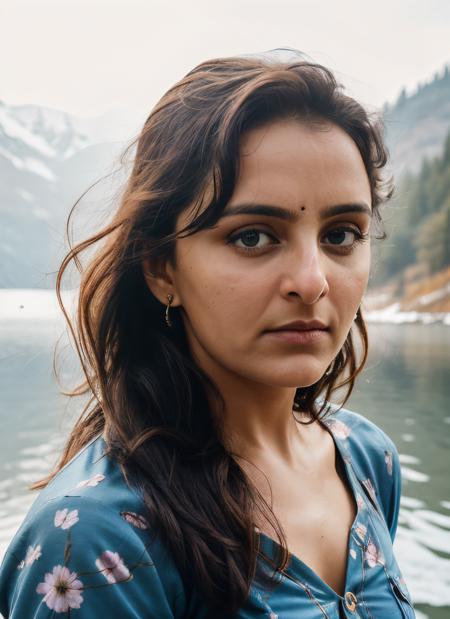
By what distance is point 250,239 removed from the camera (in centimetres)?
95

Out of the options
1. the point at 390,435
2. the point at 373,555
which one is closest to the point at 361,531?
the point at 373,555

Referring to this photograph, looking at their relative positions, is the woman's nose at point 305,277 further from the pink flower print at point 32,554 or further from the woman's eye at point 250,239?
the pink flower print at point 32,554

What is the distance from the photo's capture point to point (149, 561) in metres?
0.80

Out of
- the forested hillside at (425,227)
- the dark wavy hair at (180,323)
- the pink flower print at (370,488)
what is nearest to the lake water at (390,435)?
the dark wavy hair at (180,323)

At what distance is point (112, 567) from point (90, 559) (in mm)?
29

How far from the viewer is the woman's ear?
3.44ft

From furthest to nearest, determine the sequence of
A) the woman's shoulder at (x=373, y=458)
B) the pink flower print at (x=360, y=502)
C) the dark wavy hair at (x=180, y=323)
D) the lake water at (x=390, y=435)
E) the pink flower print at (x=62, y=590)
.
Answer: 1. the lake water at (x=390, y=435)
2. the woman's shoulder at (x=373, y=458)
3. the pink flower print at (x=360, y=502)
4. the dark wavy hair at (x=180, y=323)
5. the pink flower print at (x=62, y=590)

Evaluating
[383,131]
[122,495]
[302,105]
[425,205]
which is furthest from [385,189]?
[425,205]

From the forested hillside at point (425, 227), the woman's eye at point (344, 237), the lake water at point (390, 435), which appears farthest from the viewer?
the forested hillside at point (425, 227)

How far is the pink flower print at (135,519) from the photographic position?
2.69 feet

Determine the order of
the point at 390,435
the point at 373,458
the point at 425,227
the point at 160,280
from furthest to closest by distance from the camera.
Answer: the point at 425,227, the point at 390,435, the point at 373,458, the point at 160,280

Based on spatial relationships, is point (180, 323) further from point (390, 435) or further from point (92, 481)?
point (390, 435)

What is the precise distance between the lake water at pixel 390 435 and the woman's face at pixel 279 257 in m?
0.49

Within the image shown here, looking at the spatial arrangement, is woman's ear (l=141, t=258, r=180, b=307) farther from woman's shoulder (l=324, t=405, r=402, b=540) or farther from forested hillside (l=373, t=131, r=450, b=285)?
forested hillside (l=373, t=131, r=450, b=285)
